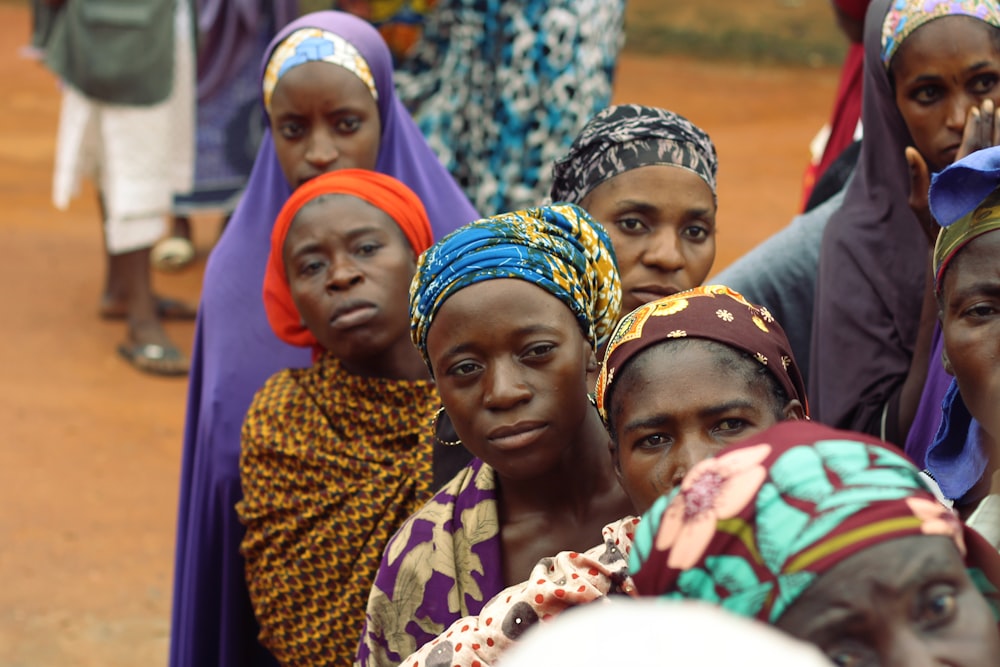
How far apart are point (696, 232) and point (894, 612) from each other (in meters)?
2.02

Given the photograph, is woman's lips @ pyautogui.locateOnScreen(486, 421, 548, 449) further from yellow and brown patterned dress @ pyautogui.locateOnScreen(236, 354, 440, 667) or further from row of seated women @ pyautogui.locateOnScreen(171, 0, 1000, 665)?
yellow and brown patterned dress @ pyautogui.locateOnScreen(236, 354, 440, 667)

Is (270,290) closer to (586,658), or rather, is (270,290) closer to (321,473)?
(321,473)

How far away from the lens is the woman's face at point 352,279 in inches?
131

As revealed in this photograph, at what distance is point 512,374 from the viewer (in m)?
2.56

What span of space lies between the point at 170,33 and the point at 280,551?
4.76 metres

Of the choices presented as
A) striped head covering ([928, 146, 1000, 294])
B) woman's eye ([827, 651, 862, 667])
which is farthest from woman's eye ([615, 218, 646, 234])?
woman's eye ([827, 651, 862, 667])

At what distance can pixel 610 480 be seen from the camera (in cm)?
264

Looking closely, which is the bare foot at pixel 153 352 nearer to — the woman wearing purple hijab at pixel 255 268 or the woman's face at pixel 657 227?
the woman wearing purple hijab at pixel 255 268

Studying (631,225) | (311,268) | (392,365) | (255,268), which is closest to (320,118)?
(255,268)

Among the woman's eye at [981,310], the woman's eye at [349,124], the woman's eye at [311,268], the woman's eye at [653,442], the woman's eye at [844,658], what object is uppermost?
the woman's eye at [349,124]

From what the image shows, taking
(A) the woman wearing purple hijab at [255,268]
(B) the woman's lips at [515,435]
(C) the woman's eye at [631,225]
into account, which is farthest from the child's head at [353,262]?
(B) the woman's lips at [515,435]

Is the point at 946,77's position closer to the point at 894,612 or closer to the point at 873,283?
the point at 873,283

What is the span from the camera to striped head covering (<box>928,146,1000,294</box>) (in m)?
2.38

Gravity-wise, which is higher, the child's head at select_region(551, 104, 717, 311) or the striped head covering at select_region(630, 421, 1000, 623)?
the child's head at select_region(551, 104, 717, 311)
